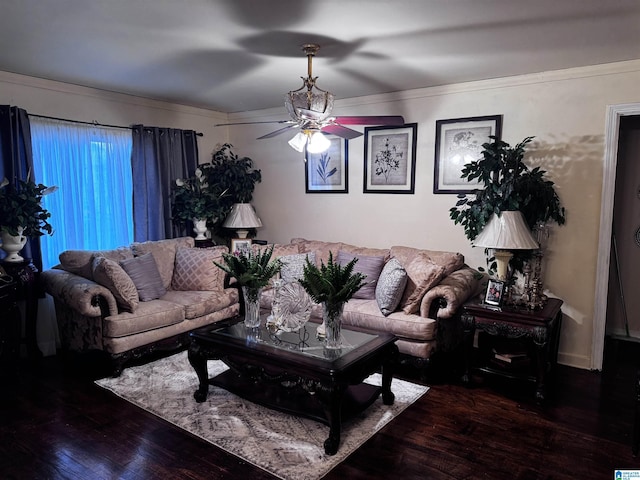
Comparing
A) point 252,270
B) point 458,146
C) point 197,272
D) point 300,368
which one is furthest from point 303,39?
point 197,272

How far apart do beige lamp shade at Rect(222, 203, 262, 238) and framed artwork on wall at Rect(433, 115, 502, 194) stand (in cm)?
224

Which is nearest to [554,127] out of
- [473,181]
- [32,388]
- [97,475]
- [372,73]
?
[473,181]

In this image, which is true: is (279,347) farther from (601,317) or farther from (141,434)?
(601,317)

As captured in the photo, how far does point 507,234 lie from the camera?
138 inches

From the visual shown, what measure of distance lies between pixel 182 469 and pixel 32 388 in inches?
68.9

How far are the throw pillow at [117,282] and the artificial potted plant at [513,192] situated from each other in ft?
9.58

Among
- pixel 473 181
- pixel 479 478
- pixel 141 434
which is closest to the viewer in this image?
pixel 479 478

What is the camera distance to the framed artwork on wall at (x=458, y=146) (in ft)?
13.8

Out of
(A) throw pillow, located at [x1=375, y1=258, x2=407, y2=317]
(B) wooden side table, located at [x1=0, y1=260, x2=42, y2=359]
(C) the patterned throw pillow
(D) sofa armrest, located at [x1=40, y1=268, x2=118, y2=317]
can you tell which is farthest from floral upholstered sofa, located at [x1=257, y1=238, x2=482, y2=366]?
(B) wooden side table, located at [x1=0, y1=260, x2=42, y2=359]

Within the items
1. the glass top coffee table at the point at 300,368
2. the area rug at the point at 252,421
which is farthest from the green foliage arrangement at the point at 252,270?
the area rug at the point at 252,421

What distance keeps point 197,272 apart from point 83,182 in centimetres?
148

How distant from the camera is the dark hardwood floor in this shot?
Result: 245cm

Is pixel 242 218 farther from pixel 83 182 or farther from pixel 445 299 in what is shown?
pixel 445 299

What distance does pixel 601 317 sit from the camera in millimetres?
3803
